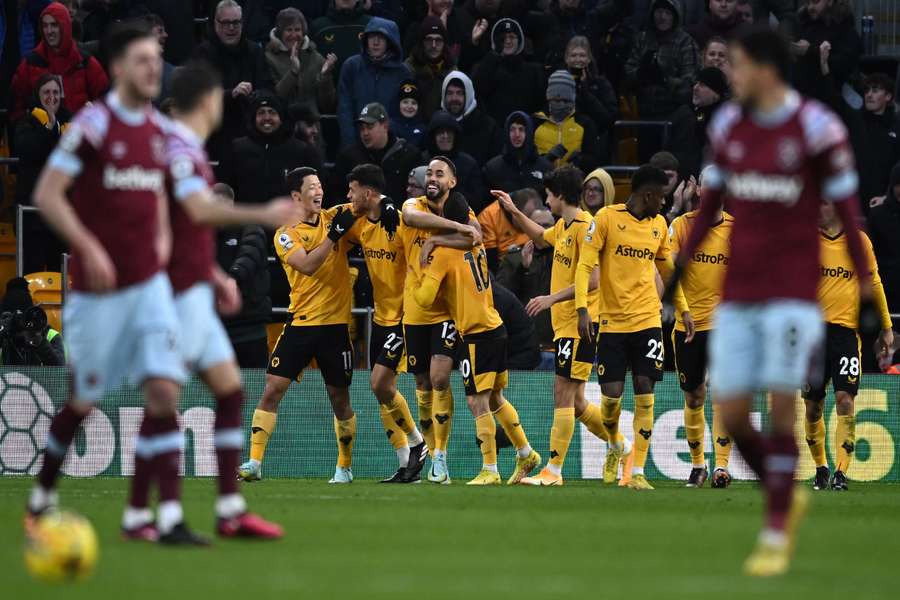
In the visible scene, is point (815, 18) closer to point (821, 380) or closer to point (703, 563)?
point (821, 380)

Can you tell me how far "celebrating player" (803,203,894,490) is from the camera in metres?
16.1

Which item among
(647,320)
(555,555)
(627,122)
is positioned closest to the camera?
(555,555)

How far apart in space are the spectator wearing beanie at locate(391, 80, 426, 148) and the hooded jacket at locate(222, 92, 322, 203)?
1458mm

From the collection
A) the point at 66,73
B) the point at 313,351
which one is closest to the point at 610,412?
the point at 313,351

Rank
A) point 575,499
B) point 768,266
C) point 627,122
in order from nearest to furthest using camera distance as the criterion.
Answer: point 768,266 → point 575,499 → point 627,122

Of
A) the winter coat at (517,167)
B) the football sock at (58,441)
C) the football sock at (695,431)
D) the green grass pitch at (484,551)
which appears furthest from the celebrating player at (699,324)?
the football sock at (58,441)

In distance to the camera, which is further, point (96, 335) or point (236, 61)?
point (236, 61)

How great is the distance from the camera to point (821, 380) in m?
16.3

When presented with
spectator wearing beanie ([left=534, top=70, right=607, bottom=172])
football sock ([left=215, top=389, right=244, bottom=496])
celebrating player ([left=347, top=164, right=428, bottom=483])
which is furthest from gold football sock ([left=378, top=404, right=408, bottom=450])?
football sock ([left=215, top=389, right=244, bottom=496])

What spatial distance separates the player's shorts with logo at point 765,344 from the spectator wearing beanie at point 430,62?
1280 centimetres

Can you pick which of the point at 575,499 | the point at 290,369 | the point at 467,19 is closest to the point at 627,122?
the point at 467,19

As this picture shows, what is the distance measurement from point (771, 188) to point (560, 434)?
26.8 feet

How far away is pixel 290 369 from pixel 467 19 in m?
7.46

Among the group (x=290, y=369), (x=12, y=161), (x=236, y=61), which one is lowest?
(x=290, y=369)
